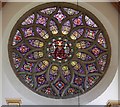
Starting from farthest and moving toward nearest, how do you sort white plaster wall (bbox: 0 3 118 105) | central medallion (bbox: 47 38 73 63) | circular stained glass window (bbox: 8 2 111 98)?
central medallion (bbox: 47 38 73 63), circular stained glass window (bbox: 8 2 111 98), white plaster wall (bbox: 0 3 118 105)

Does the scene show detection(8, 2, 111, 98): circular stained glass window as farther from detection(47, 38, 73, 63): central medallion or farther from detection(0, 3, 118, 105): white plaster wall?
detection(0, 3, 118, 105): white plaster wall

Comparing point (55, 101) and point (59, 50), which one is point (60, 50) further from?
point (55, 101)

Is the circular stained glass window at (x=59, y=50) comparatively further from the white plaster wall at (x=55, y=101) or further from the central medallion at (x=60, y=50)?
the white plaster wall at (x=55, y=101)

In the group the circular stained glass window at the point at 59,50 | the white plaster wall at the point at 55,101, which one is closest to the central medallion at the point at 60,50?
the circular stained glass window at the point at 59,50

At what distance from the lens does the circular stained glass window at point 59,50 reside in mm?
12672

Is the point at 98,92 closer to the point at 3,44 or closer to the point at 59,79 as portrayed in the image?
the point at 59,79

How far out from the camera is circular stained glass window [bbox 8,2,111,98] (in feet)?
41.6

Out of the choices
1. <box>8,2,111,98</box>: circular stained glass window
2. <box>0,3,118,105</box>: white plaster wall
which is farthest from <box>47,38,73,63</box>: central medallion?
<box>0,3,118,105</box>: white plaster wall

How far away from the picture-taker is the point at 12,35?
42.1 feet

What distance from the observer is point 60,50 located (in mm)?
13016

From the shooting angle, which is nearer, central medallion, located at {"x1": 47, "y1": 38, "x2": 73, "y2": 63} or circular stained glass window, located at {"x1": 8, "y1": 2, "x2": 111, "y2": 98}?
circular stained glass window, located at {"x1": 8, "y1": 2, "x2": 111, "y2": 98}

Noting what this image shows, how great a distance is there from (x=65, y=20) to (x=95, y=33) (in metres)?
0.80

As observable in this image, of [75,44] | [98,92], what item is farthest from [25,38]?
[98,92]

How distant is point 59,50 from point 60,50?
2 centimetres
